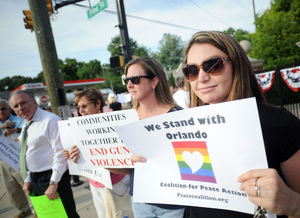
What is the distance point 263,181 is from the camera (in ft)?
2.60

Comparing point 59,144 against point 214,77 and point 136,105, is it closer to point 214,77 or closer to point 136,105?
point 136,105

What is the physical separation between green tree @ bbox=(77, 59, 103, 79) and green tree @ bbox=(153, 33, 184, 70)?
84.7 ft

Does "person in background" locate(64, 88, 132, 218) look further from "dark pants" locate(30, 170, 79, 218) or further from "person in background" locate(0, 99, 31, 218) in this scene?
"person in background" locate(0, 99, 31, 218)

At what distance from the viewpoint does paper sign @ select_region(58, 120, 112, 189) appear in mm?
1978

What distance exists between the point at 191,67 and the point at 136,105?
1.10 metres

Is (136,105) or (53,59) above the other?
(53,59)

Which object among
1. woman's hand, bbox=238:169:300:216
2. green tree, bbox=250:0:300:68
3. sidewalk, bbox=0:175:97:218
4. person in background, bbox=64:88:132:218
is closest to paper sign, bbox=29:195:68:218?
person in background, bbox=64:88:132:218

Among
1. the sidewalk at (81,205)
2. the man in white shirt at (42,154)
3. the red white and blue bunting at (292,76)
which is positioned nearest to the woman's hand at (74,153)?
the man in white shirt at (42,154)

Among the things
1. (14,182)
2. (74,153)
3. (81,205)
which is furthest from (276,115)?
(14,182)

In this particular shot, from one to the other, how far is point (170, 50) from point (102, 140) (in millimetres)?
67474

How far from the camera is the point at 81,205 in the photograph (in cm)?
437

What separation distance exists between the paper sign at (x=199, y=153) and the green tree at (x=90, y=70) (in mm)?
80301

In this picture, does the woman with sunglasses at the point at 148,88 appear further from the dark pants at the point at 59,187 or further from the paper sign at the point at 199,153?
the dark pants at the point at 59,187

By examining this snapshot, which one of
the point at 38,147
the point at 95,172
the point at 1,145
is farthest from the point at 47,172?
the point at 1,145
